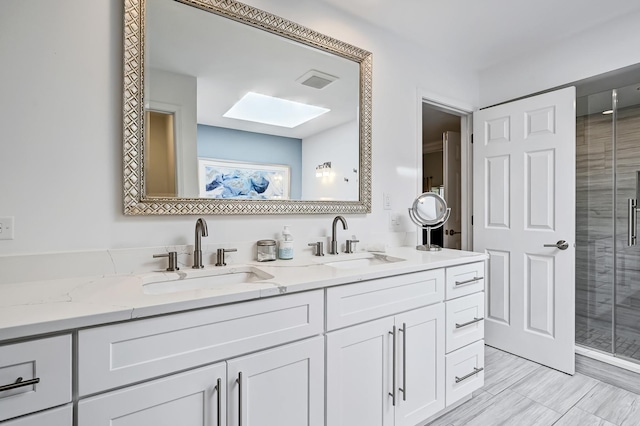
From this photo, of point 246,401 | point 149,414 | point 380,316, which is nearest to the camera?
point 149,414

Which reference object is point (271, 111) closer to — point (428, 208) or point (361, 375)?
point (428, 208)

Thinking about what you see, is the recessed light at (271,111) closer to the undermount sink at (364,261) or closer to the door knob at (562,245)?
the undermount sink at (364,261)

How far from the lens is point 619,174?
2316mm

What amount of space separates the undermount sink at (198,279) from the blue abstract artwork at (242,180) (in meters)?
0.39

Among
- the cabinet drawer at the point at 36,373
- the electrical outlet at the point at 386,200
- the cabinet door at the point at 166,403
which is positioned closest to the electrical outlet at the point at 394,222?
the electrical outlet at the point at 386,200

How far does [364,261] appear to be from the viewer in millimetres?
1903

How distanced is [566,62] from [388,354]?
2.47m

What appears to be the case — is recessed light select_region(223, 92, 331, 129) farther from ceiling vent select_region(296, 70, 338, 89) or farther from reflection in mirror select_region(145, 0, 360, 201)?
ceiling vent select_region(296, 70, 338, 89)

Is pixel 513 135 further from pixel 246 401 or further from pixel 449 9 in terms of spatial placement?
pixel 246 401

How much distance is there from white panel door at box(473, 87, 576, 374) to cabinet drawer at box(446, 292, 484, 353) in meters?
0.81

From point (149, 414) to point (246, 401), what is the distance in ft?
0.98

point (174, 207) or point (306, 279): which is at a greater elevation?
point (174, 207)

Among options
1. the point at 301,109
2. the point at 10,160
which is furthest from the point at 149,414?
the point at 301,109

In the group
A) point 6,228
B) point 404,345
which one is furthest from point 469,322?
point 6,228
